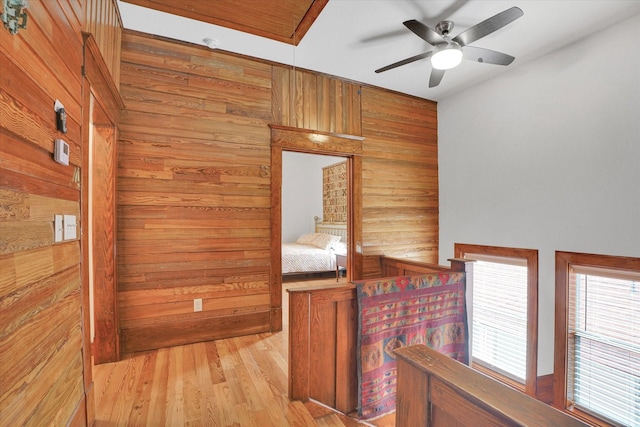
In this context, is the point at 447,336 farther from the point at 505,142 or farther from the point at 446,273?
the point at 505,142

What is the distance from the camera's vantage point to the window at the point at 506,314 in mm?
3188

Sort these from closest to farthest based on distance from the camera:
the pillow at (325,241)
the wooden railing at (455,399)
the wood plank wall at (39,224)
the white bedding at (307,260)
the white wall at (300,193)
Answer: the wooden railing at (455,399) < the wood plank wall at (39,224) < the white bedding at (307,260) < the pillow at (325,241) < the white wall at (300,193)

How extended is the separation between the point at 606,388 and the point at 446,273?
6.08 ft

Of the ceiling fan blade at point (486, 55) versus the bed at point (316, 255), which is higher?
the ceiling fan blade at point (486, 55)

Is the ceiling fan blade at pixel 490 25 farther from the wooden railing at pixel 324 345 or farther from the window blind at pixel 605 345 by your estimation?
the window blind at pixel 605 345

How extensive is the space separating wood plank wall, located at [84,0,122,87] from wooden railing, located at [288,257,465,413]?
2075 millimetres

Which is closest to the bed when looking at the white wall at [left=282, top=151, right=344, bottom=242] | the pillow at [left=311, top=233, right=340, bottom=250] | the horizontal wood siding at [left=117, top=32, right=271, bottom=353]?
the pillow at [left=311, top=233, right=340, bottom=250]

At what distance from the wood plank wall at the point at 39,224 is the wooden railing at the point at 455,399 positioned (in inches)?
51.5

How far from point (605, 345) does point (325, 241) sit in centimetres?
424

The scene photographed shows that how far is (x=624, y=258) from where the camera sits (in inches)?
100.0

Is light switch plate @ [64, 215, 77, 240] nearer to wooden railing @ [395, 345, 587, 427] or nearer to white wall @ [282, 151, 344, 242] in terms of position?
wooden railing @ [395, 345, 587, 427]

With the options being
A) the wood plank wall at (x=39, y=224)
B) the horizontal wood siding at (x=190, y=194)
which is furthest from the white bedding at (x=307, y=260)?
the wood plank wall at (x=39, y=224)

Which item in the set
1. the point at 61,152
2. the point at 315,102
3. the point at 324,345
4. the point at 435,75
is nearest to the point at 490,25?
the point at 435,75

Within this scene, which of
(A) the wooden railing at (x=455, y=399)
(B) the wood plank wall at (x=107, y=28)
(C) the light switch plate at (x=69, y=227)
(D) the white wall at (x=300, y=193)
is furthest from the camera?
(D) the white wall at (x=300, y=193)
